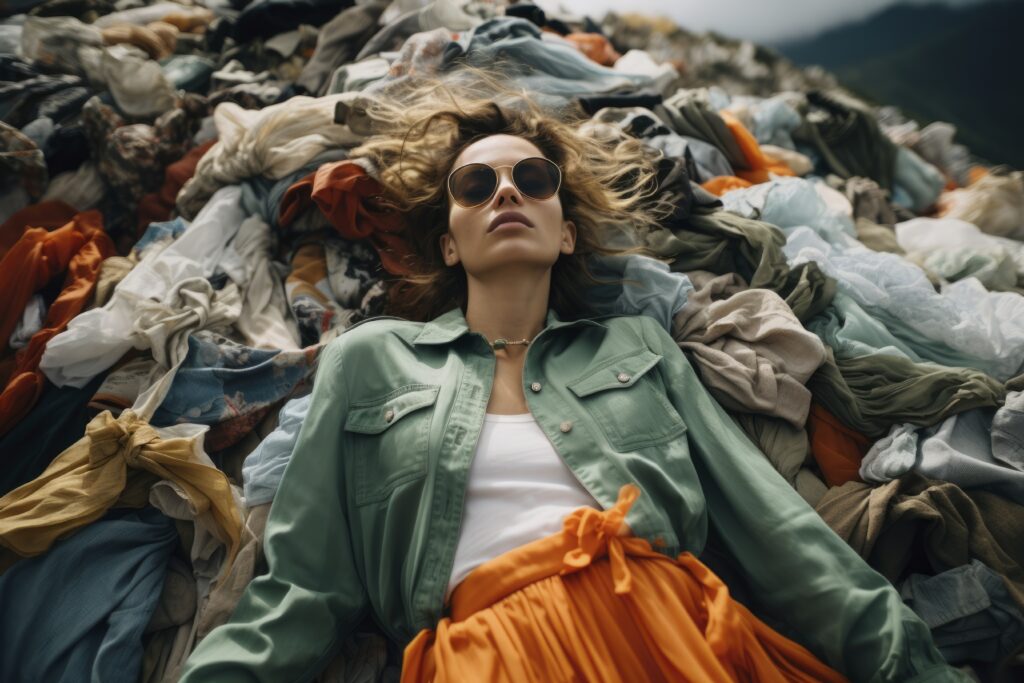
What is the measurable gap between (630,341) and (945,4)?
5.85m

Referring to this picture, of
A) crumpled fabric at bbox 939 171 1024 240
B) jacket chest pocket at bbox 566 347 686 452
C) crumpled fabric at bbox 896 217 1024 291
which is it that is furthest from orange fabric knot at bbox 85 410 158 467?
crumpled fabric at bbox 939 171 1024 240

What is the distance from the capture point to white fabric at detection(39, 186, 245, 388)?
84.4 inches

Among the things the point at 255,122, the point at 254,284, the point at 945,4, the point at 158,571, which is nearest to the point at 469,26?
the point at 255,122

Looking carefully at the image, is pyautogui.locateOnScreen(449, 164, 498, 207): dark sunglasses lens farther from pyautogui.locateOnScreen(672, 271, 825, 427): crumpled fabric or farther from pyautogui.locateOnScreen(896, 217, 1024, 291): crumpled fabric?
pyautogui.locateOnScreen(896, 217, 1024, 291): crumpled fabric

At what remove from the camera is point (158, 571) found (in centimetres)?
184

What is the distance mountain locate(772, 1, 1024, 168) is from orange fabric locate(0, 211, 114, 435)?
5349mm

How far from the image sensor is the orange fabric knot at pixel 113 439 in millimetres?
1842

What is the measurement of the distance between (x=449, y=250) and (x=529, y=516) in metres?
1.12

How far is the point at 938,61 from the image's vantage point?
5.59 metres

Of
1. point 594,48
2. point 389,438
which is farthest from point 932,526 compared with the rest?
point 594,48

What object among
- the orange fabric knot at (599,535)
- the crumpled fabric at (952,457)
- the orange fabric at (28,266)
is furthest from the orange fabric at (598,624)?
the orange fabric at (28,266)

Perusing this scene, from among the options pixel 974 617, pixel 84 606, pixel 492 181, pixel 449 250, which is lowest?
pixel 84 606

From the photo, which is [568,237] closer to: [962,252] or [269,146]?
[269,146]

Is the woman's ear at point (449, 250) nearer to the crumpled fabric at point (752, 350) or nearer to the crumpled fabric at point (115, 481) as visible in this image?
the crumpled fabric at point (752, 350)
